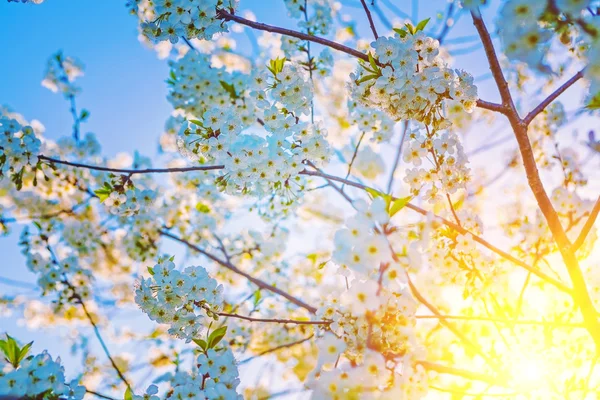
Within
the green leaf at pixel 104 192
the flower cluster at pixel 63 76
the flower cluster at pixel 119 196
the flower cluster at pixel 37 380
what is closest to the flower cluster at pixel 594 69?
the flower cluster at pixel 37 380

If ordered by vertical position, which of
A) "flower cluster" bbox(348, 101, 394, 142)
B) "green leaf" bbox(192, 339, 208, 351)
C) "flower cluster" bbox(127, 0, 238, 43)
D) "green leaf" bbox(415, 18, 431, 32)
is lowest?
"green leaf" bbox(192, 339, 208, 351)

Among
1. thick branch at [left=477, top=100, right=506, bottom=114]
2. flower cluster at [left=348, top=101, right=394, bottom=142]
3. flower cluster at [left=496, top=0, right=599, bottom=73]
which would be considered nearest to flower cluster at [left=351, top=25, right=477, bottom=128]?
thick branch at [left=477, top=100, right=506, bottom=114]

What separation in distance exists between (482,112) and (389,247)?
6580mm

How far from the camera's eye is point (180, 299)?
9.50 feet

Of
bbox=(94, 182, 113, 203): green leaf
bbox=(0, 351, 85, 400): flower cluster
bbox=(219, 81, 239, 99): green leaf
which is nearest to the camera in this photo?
bbox=(0, 351, 85, 400): flower cluster

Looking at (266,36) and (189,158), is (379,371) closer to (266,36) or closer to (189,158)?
(189,158)

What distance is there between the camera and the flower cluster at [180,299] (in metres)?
2.86

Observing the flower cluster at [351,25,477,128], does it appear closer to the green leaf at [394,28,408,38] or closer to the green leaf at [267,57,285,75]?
the green leaf at [394,28,408,38]

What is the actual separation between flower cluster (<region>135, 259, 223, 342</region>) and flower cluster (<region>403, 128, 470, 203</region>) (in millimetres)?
1772

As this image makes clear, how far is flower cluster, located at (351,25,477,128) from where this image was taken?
2.61 meters

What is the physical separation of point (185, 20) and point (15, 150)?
2111 mm

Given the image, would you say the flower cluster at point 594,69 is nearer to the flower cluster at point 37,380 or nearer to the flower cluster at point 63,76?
the flower cluster at point 37,380

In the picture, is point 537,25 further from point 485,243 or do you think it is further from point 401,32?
point 485,243

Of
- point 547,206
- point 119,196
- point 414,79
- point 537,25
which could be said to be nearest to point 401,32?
point 414,79
